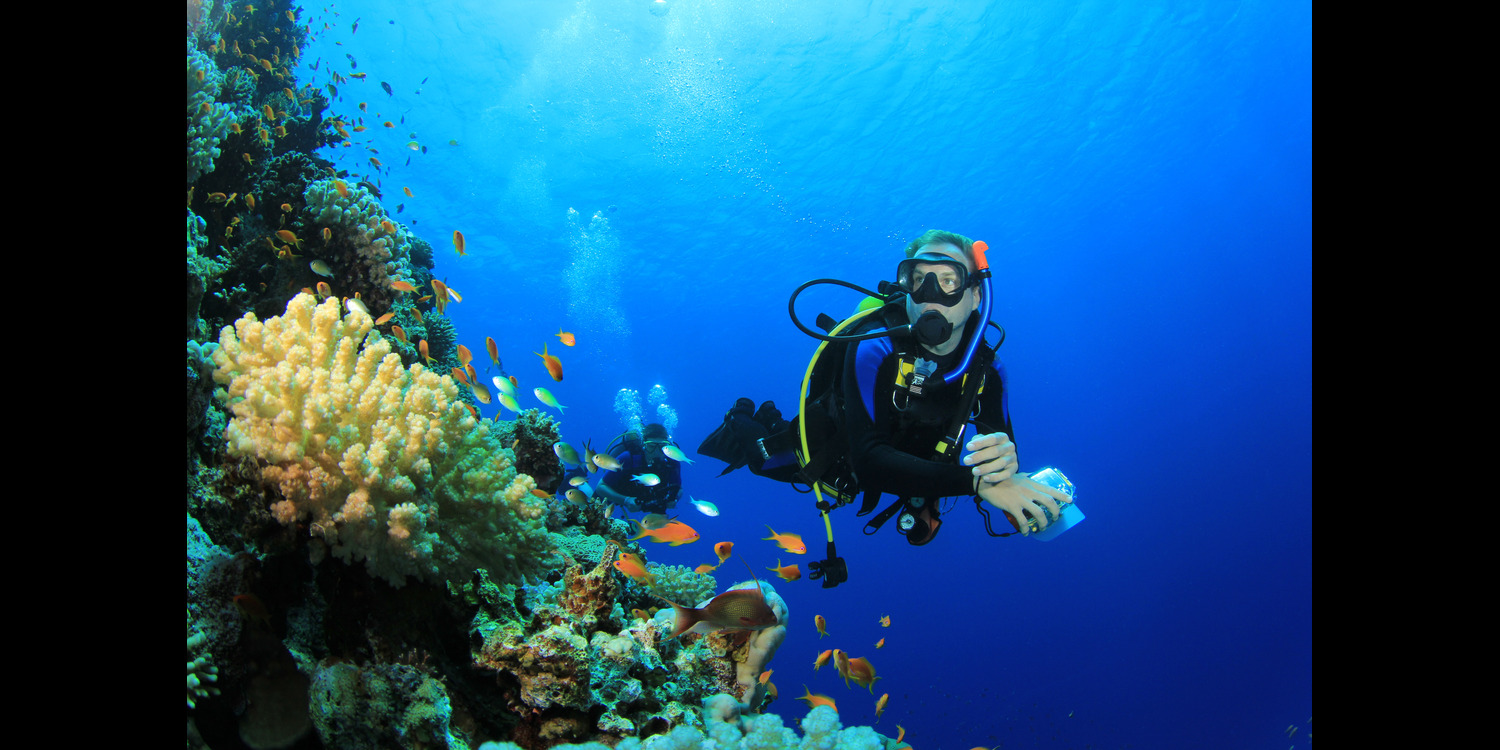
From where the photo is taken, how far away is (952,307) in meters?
3.96

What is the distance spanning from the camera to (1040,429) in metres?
77.5

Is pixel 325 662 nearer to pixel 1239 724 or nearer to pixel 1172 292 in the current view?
pixel 1172 292

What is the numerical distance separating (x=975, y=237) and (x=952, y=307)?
38.1 metres

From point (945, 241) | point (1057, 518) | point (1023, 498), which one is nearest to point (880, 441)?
point (1023, 498)

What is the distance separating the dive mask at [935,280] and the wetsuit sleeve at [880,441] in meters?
0.48

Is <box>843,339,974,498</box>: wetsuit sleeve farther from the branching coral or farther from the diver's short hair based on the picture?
the branching coral

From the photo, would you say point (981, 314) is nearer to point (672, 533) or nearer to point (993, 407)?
Answer: point (993, 407)

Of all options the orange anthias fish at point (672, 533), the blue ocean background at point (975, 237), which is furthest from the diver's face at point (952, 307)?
the orange anthias fish at point (672, 533)

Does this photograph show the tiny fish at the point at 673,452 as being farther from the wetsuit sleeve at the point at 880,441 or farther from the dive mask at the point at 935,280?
the dive mask at the point at 935,280

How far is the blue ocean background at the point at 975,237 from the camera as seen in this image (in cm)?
2211

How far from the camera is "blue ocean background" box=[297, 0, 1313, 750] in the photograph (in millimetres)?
22109

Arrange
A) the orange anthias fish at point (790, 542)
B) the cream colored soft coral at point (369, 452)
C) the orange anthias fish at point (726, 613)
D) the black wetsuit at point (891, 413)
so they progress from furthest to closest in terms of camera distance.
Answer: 1. the orange anthias fish at point (790, 542)
2. the black wetsuit at point (891, 413)
3. the orange anthias fish at point (726, 613)
4. the cream colored soft coral at point (369, 452)
